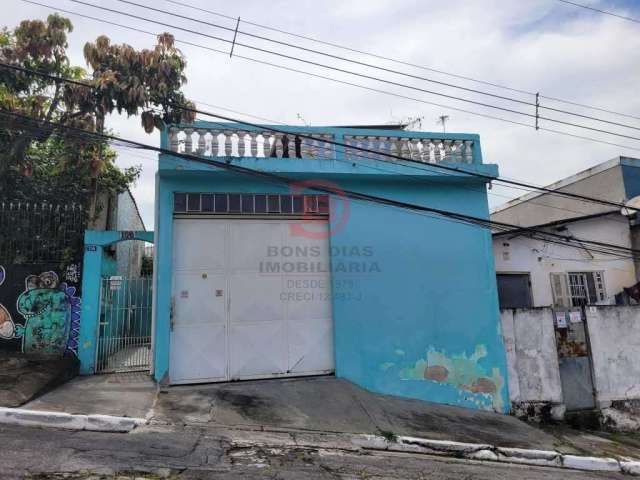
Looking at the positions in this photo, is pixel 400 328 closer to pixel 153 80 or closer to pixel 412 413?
pixel 412 413

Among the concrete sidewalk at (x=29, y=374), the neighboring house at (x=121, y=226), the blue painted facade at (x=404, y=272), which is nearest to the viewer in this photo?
the concrete sidewalk at (x=29, y=374)

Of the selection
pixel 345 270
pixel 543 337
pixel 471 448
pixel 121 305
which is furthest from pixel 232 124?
pixel 543 337

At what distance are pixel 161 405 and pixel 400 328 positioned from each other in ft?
12.8

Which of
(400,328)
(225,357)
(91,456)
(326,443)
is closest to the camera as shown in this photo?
(91,456)

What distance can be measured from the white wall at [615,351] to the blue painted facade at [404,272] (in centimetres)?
218

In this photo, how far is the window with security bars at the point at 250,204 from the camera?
7.02m

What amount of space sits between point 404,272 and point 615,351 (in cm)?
462

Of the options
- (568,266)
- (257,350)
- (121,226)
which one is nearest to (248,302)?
(257,350)

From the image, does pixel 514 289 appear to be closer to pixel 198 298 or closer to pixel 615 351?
pixel 615 351

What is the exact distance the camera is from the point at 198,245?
23.0 feet

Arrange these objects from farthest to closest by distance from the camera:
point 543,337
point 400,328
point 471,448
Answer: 1. point 543,337
2. point 400,328
3. point 471,448

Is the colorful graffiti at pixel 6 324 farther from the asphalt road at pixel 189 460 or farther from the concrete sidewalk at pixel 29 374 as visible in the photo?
the asphalt road at pixel 189 460

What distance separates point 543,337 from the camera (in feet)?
25.9

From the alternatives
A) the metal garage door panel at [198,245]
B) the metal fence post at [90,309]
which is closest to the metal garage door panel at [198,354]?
the metal garage door panel at [198,245]
